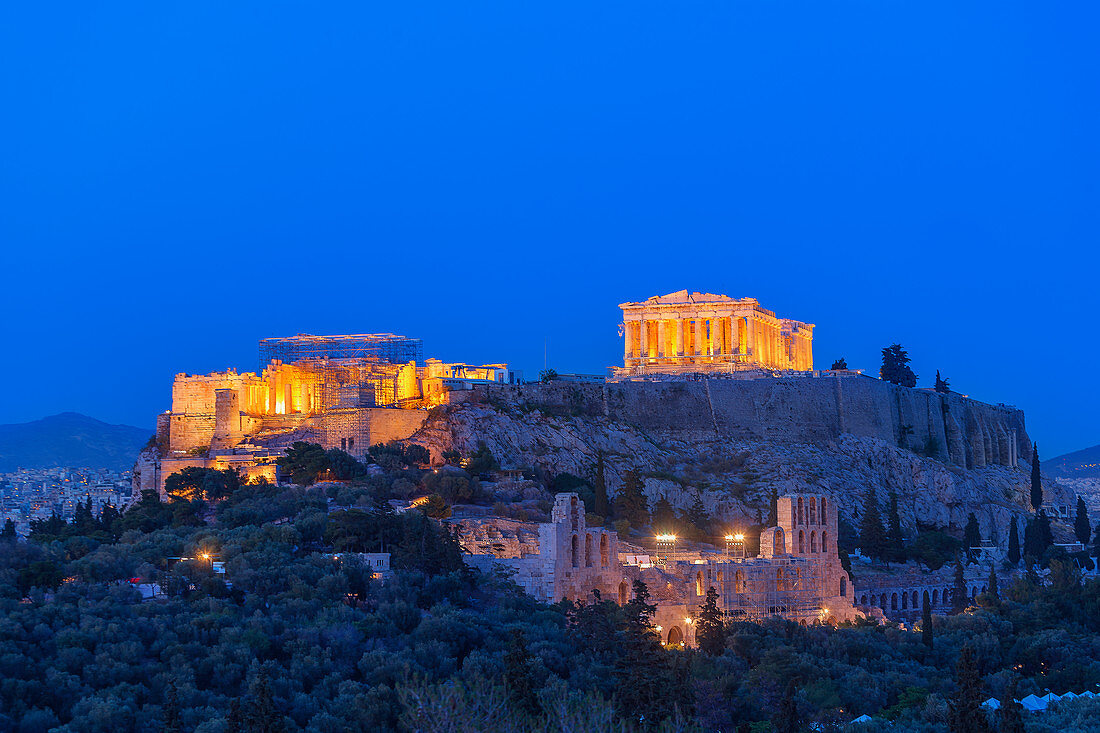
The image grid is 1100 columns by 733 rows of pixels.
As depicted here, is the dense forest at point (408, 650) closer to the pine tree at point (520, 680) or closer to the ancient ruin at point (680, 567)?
the pine tree at point (520, 680)

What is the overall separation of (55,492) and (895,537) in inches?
1996

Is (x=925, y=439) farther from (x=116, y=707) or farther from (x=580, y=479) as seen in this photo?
(x=116, y=707)

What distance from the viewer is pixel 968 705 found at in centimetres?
3319

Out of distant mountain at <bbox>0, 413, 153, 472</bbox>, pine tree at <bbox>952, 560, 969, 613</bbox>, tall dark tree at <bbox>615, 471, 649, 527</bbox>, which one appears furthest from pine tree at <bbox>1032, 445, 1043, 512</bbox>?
distant mountain at <bbox>0, 413, 153, 472</bbox>

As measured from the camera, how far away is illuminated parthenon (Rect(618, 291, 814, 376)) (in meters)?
84.7

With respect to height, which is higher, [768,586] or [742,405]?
[742,405]

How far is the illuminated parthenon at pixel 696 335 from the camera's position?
8469 cm

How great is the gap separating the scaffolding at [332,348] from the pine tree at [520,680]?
43238 mm

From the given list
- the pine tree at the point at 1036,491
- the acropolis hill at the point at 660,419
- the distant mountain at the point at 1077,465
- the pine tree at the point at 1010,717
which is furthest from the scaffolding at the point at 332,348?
the distant mountain at the point at 1077,465

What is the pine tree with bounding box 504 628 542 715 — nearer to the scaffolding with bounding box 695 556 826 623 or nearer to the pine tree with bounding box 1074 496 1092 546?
the scaffolding with bounding box 695 556 826 623

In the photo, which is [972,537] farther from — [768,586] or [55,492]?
[55,492]

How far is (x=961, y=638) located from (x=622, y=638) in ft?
40.3

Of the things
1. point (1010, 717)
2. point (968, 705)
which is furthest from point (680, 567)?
point (1010, 717)

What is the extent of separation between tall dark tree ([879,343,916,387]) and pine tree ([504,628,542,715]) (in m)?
59.3
